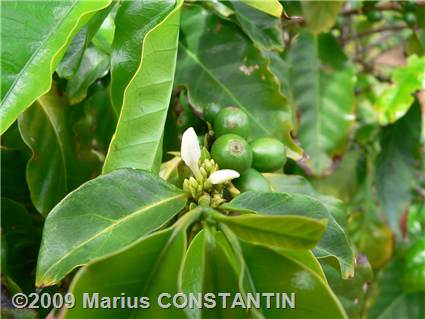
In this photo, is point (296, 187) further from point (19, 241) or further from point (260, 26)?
point (19, 241)

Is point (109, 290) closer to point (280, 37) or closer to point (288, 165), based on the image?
point (280, 37)

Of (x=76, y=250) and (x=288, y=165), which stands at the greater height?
(x=76, y=250)

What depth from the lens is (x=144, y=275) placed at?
53 centimetres

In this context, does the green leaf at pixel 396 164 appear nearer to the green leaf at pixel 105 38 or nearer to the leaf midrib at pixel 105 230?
the green leaf at pixel 105 38

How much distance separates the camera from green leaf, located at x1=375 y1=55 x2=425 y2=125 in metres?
1.34

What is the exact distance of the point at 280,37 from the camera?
35.2 inches

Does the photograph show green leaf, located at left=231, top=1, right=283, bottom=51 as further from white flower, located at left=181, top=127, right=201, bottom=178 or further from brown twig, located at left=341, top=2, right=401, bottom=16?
brown twig, located at left=341, top=2, right=401, bottom=16

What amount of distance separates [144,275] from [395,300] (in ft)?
3.64

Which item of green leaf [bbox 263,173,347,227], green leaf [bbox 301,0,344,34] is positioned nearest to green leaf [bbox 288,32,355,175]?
green leaf [bbox 301,0,344,34]

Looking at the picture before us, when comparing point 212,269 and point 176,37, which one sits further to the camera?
point 176,37

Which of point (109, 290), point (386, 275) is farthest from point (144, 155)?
point (386, 275)

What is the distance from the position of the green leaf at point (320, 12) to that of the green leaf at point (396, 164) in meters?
0.45

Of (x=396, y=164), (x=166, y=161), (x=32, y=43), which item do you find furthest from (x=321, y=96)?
(x=32, y=43)

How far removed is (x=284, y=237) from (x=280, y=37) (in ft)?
1.49
